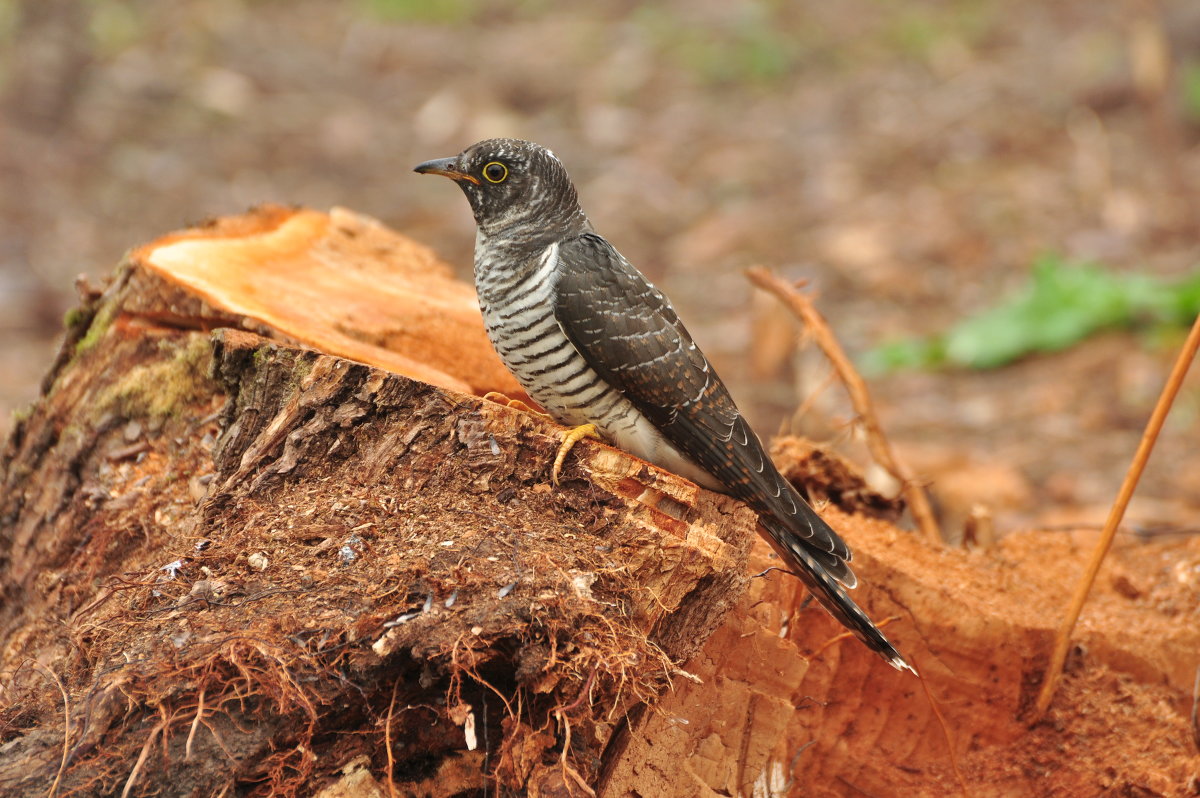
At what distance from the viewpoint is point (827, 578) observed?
293 centimetres

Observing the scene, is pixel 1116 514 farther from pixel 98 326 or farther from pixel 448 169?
pixel 98 326

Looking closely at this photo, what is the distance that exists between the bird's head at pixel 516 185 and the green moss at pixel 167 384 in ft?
2.93

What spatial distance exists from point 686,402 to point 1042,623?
1.27 meters

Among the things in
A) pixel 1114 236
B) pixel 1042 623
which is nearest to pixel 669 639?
pixel 1042 623

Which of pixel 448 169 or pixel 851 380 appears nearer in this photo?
pixel 448 169

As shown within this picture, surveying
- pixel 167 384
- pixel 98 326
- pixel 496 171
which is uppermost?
pixel 496 171

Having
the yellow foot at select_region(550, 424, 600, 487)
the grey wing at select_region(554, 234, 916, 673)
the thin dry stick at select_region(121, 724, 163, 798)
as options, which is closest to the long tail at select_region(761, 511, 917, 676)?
the grey wing at select_region(554, 234, 916, 673)

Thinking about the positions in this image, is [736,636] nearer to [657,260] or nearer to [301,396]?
[301,396]

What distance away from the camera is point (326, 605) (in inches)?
91.2

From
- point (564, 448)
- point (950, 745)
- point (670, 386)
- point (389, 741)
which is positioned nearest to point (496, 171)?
point (670, 386)

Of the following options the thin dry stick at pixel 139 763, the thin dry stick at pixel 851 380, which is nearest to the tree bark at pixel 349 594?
the thin dry stick at pixel 139 763

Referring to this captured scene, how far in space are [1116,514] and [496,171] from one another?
2.05 metres

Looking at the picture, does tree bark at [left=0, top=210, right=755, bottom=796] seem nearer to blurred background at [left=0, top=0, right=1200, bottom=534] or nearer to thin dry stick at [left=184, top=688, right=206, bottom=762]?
thin dry stick at [left=184, top=688, right=206, bottom=762]

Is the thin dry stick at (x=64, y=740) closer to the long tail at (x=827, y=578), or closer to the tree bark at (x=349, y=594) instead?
the tree bark at (x=349, y=594)
